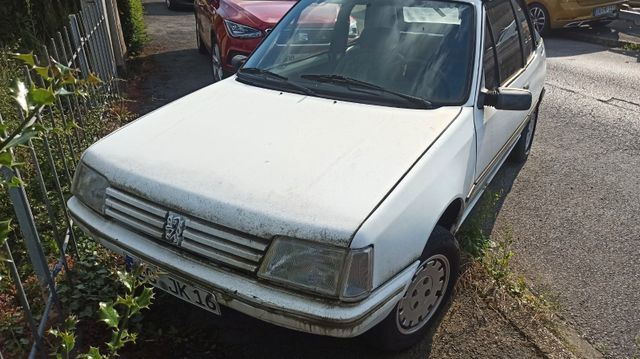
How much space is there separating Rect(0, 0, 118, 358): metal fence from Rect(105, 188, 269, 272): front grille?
1.31 ft

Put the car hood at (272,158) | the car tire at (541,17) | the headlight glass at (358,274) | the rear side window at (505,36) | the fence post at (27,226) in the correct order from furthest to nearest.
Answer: the car tire at (541,17), the rear side window at (505,36), the fence post at (27,226), the car hood at (272,158), the headlight glass at (358,274)

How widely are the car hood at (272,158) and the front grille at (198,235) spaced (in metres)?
0.04

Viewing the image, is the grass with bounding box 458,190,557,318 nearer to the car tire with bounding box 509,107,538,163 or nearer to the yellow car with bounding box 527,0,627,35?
the car tire with bounding box 509,107,538,163

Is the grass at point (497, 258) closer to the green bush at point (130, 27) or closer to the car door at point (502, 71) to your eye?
the car door at point (502, 71)

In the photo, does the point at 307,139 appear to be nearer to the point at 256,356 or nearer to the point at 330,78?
the point at 330,78

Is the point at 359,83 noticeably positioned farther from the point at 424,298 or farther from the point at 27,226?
the point at 27,226

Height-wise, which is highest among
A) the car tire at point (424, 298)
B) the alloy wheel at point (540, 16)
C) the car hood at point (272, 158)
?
the car hood at point (272, 158)

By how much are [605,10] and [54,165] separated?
11.6 m

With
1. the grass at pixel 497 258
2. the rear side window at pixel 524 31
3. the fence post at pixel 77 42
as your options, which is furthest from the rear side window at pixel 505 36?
the fence post at pixel 77 42

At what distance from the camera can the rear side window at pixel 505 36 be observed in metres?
3.51

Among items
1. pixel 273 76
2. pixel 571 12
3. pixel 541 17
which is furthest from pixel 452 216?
pixel 541 17

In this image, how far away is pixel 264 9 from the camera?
22.3ft

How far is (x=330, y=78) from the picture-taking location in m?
3.16

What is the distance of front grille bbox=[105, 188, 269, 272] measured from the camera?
2084mm
